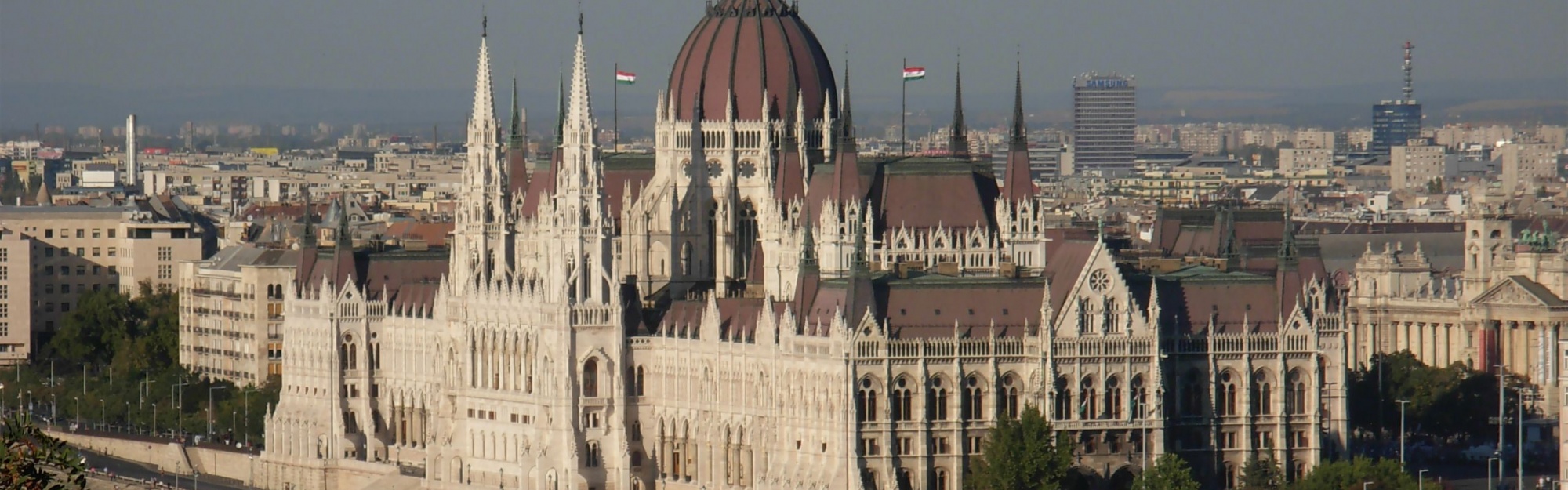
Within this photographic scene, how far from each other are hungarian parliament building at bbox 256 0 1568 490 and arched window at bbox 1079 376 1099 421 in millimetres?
169

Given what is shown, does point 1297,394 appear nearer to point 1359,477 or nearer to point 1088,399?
point 1088,399

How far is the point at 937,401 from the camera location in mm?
153500

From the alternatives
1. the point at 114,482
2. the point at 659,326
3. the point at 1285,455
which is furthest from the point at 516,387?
the point at 1285,455

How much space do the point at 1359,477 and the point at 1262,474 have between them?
24.9ft

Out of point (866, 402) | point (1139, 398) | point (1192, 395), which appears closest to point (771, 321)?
point (866, 402)

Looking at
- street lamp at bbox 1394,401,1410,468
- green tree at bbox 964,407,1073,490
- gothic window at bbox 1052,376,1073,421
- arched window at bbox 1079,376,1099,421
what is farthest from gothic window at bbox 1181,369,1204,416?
street lamp at bbox 1394,401,1410,468

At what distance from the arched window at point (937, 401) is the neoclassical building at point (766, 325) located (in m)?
0.10

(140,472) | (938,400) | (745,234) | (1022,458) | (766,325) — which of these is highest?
(745,234)

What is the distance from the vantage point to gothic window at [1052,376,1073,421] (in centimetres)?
15425

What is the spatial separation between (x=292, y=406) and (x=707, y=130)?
26.0 meters

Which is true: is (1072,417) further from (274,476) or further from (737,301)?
(274,476)

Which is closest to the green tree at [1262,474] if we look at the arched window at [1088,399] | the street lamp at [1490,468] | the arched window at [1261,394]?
the arched window at [1261,394]

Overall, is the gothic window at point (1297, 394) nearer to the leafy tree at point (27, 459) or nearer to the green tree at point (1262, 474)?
the green tree at point (1262, 474)

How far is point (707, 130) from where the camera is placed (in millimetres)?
182000
